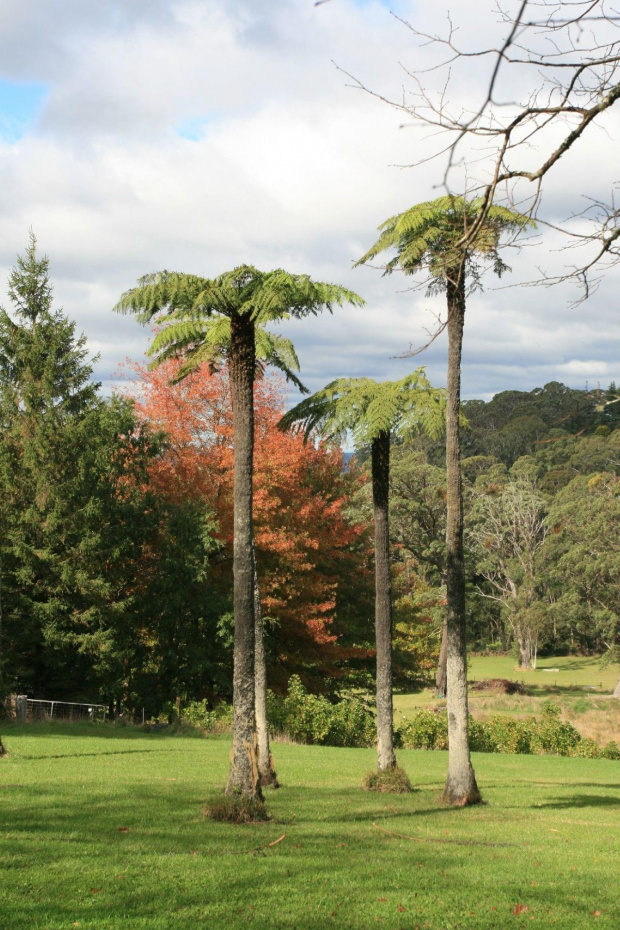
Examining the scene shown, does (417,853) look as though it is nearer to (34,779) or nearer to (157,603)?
(34,779)

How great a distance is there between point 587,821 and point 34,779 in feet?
28.9

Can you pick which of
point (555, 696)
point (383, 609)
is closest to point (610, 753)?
point (383, 609)

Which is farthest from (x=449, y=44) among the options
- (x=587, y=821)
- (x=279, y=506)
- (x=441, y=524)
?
(x=441, y=524)

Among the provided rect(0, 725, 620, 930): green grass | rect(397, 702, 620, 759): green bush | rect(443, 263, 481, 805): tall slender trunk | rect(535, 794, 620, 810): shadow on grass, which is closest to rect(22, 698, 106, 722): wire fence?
rect(397, 702, 620, 759): green bush

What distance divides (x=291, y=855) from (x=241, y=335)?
7135mm

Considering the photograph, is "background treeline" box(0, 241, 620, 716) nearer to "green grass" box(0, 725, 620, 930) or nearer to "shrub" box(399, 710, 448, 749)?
"shrub" box(399, 710, 448, 749)

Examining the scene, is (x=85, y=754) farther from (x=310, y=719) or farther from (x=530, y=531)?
(x=530, y=531)

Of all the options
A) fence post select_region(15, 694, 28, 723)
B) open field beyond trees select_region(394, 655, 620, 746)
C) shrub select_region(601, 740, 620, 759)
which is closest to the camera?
fence post select_region(15, 694, 28, 723)

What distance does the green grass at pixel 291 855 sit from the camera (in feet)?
22.3

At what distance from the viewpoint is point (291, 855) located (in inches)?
351

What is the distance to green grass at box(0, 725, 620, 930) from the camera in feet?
22.3

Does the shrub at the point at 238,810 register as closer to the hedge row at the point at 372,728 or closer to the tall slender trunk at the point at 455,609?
the tall slender trunk at the point at 455,609

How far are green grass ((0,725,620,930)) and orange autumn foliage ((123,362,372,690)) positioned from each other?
11.5m

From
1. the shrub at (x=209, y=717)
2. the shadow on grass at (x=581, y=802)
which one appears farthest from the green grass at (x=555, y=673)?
the shadow on grass at (x=581, y=802)
